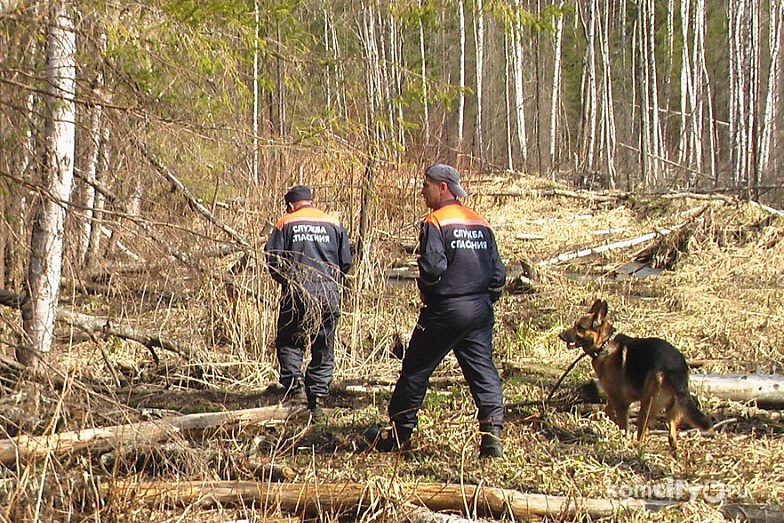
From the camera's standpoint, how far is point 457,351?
537 cm

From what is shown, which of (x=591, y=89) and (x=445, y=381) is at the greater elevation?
(x=591, y=89)

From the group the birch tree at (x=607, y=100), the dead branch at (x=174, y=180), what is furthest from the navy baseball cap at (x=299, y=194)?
the birch tree at (x=607, y=100)

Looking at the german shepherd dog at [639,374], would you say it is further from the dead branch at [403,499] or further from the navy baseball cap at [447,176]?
the navy baseball cap at [447,176]

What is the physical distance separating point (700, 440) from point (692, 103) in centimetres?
2089

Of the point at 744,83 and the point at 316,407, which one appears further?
the point at 744,83

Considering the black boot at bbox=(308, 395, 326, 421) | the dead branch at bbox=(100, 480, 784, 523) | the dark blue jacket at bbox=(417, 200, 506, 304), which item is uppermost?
the dark blue jacket at bbox=(417, 200, 506, 304)

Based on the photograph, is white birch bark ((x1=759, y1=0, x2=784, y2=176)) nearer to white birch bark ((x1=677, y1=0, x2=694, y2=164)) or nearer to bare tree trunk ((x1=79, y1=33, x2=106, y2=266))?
white birch bark ((x1=677, y1=0, x2=694, y2=164))

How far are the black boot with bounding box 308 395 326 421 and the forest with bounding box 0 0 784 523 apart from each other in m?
0.08

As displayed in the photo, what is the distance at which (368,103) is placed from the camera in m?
7.69

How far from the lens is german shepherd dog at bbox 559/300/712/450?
522 centimetres

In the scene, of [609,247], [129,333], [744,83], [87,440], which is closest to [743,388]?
[87,440]

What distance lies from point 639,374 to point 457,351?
127cm

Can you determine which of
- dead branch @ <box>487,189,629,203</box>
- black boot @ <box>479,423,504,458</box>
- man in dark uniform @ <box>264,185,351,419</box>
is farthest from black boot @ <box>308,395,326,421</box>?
dead branch @ <box>487,189,629,203</box>

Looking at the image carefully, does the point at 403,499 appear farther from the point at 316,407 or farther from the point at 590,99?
the point at 590,99
